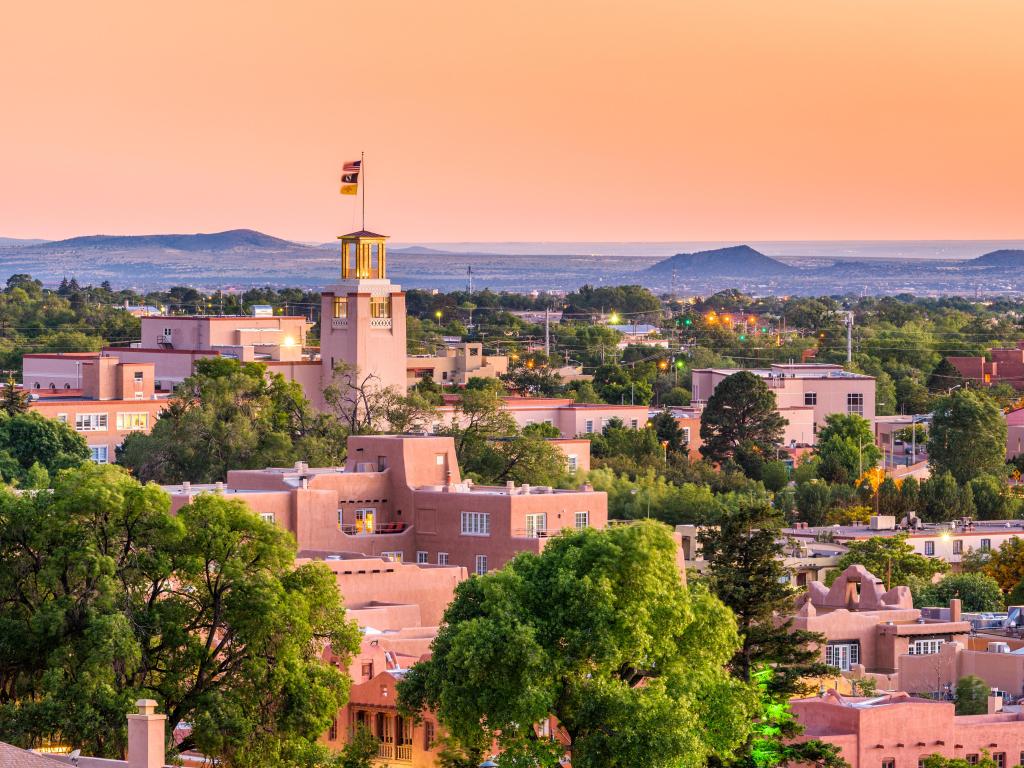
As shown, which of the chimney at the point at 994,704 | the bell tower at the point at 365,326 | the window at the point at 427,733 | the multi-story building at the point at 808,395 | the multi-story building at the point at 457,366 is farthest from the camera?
the multi-story building at the point at 457,366

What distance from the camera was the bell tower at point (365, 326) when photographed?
10131 centimetres

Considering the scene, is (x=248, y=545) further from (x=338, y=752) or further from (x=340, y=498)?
(x=340, y=498)

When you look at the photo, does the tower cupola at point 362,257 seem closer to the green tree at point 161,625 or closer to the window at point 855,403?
the window at point 855,403

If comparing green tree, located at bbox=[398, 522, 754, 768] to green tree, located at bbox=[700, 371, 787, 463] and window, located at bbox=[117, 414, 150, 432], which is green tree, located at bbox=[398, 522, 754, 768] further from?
green tree, located at bbox=[700, 371, 787, 463]

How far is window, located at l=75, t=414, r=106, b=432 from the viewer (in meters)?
106

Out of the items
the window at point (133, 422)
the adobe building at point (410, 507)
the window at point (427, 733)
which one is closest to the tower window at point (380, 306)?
the window at point (133, 422)

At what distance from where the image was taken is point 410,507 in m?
65.0

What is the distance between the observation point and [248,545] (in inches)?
1764

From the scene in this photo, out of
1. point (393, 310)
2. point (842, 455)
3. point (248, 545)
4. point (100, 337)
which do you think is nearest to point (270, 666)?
point (248, 545)

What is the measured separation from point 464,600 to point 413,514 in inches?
781

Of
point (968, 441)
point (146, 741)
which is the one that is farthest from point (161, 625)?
point (968, 441)

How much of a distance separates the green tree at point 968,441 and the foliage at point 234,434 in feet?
105

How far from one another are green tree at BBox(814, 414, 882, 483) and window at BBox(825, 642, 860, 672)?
44.4m

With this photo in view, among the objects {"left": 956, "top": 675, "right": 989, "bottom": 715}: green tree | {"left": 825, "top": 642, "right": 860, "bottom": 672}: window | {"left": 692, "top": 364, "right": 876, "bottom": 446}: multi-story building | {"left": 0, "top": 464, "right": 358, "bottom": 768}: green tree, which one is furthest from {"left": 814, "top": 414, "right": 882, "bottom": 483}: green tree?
{"left": 0, "top": 464, "right": 358, "bottom": 768}: green tree
